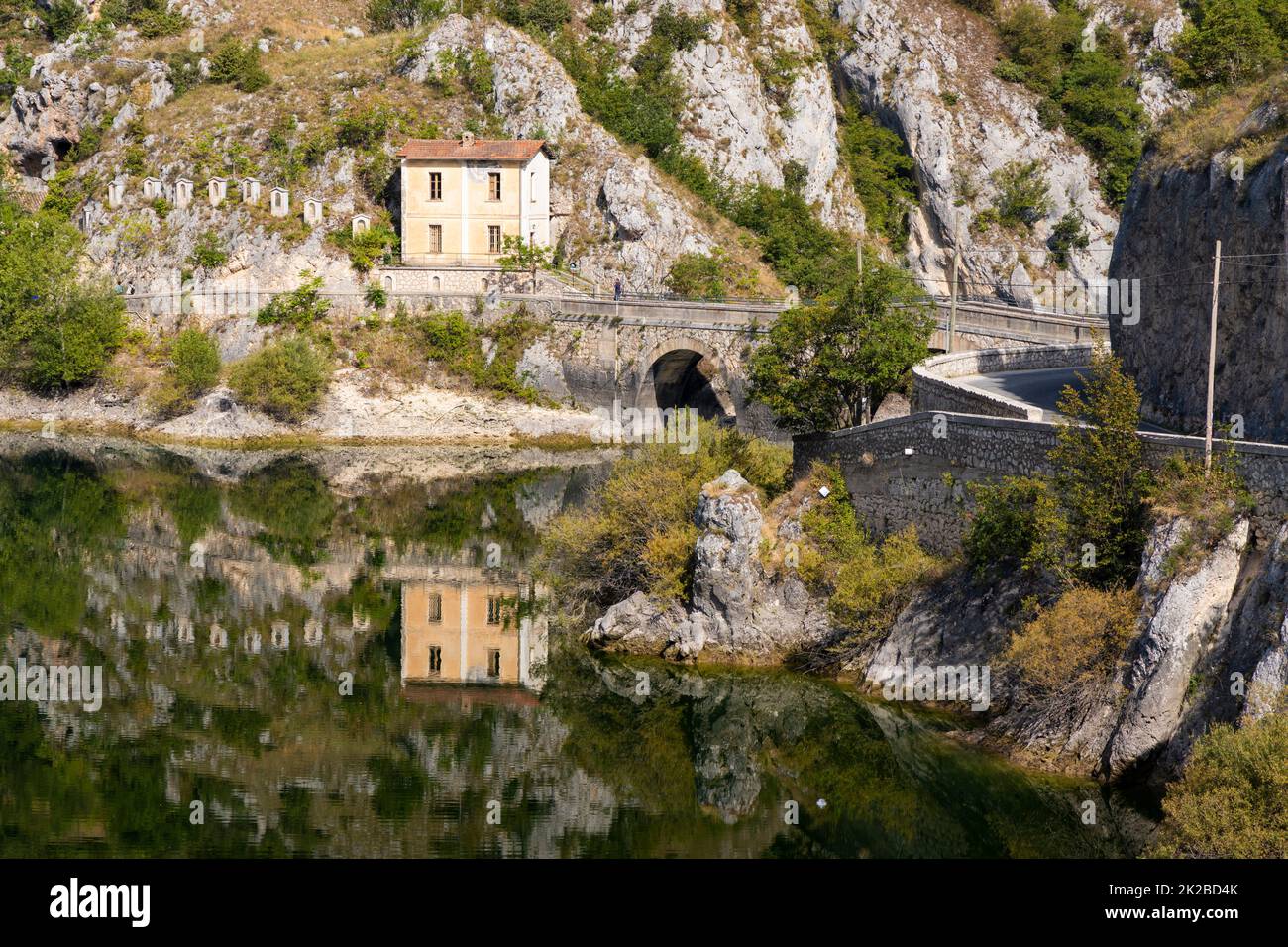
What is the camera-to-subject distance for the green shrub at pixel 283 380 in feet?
244

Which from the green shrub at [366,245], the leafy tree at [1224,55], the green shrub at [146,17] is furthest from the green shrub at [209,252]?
the leafy tree at [1224,55]

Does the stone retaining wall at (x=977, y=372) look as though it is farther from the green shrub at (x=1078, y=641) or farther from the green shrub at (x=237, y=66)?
the green shrub at (x=237, y=66)

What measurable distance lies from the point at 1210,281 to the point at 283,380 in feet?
168

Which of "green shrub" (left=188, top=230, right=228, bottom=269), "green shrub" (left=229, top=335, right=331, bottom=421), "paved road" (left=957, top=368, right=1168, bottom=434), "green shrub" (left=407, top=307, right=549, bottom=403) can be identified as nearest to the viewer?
"paved road" (left=957, top=368, right=1168, bottom=434)

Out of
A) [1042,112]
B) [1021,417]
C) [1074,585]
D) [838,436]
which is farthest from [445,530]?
[1042,112]

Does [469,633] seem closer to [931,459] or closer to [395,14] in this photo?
[931,459]

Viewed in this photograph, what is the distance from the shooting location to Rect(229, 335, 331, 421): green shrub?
7431cm

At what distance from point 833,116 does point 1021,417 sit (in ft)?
232

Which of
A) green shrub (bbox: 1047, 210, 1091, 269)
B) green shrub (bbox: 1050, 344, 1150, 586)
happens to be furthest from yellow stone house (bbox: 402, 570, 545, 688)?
green shrub (bbox: 1047, 210, 1091, 269)

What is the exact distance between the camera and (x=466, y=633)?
39.3 metres

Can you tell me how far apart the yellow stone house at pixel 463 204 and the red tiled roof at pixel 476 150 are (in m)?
0.06

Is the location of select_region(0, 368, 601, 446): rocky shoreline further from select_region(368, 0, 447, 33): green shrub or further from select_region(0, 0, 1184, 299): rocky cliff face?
select_region(368, 0, 447, 33): green shrub

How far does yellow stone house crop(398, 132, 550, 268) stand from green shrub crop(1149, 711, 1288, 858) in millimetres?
67742

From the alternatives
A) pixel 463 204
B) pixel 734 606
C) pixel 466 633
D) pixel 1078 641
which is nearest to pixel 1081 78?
pixel 463 204
